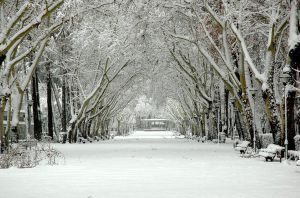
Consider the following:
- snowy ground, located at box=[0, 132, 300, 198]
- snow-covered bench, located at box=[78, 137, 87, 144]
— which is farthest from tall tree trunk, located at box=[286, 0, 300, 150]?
snow-covered bench, located at box=[78, 137, 87, 144]

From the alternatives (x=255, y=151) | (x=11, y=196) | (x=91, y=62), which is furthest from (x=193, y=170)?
(x=91, y=62)

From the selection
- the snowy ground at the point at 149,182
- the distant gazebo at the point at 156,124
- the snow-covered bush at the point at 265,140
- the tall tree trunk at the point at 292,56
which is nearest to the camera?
the snowy ground at the point at 149,182

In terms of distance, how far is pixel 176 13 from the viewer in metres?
30.2

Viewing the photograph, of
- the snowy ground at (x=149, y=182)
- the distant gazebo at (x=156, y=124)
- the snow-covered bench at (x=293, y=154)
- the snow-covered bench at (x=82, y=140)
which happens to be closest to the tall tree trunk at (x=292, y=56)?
the snow-covered bench at (x=293, y=154)

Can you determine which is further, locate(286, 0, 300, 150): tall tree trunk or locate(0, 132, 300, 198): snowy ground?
locate(286, 0, 300, 150): tall tree trunk

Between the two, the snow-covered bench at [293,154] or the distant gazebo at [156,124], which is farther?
the distant gazebo at [156,124]

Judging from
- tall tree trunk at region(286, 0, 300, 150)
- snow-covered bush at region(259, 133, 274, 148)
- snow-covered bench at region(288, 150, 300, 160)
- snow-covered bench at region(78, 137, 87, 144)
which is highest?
tall tree trunk at region(286, 0, 300, 150)

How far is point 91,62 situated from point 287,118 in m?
25.3

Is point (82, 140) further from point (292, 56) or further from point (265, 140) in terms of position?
point (292, 56)

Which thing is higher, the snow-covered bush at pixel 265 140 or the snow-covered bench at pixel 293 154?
the snow-covered bush at pixel 265 140

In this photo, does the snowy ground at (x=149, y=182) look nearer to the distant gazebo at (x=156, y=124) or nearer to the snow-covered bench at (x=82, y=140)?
the snow-covered bench at (x=82, y=140)

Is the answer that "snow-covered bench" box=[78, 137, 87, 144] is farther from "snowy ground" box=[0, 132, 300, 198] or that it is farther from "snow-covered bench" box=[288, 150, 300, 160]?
"snowy ground" box=[0, 132, 300, 198]

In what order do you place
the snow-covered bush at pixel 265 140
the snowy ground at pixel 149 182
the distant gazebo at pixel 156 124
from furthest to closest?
the distant gazebo at pixel 156 124 → the snow-covered bush at pixel 265 140 → the snowy ground at pixel 149 182

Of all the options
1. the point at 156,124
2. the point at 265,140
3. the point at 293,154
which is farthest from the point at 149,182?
the point at 156,124
